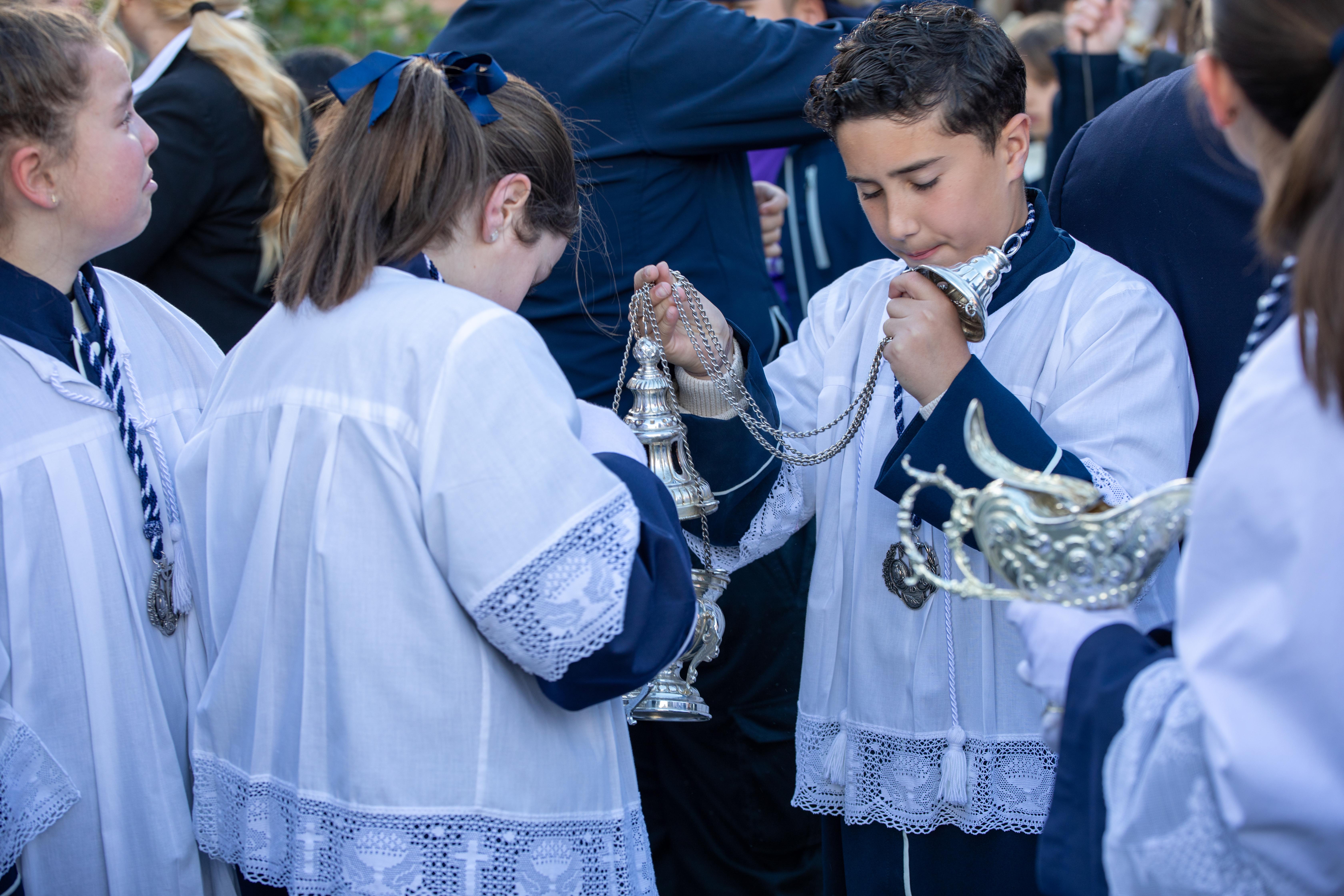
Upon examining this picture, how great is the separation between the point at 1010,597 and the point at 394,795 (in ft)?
2.85

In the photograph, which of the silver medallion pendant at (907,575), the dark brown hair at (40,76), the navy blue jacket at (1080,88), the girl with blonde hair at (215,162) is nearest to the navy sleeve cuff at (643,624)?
the silver medallion pendant at (907,575)

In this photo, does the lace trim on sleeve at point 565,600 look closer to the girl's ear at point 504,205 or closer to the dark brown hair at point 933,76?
the girl's ear at point 504,205

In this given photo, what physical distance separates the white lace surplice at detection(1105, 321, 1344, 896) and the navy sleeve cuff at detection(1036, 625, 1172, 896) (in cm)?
7

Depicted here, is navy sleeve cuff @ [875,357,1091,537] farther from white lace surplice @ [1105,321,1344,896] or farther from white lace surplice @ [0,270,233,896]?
white lace surplice @ [0,270,233,896]

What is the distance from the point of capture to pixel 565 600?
1.61 m

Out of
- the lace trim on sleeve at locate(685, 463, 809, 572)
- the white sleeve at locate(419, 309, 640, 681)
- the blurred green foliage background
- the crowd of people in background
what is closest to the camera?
the crowd of people in background

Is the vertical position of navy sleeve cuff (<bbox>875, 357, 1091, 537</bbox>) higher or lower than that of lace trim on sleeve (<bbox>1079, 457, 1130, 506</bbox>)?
higher

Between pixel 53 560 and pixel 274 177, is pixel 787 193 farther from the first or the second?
pixel 53 560

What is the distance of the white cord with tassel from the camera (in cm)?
201

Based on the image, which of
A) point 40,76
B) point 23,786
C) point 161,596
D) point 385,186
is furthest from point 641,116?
point 23,786

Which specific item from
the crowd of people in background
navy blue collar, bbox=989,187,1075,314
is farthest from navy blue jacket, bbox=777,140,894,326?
navy blue collar, bbox=989,187,1075,314

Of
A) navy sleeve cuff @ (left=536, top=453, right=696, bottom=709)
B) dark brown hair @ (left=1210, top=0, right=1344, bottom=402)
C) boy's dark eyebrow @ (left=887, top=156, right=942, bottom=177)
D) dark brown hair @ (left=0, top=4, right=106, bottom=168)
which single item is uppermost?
dark brown hair @ (left=1210, top=0, right=1344, bottom=402)

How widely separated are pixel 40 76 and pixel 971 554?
5.71ft

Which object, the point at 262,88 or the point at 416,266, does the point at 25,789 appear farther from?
the point at 262,88
